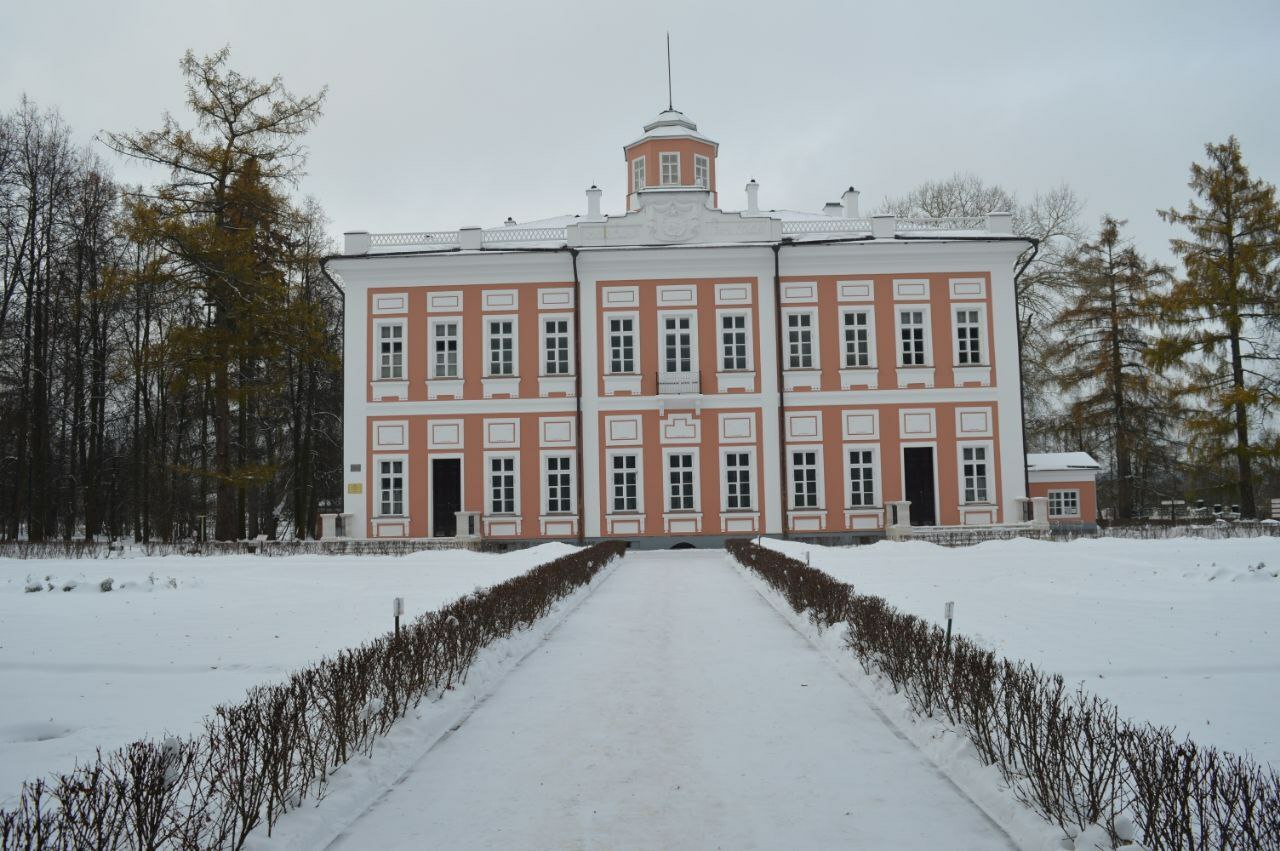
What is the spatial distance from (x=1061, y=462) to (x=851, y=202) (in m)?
11.0

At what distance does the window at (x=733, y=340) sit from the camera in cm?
2827

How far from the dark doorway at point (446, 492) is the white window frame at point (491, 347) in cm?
282

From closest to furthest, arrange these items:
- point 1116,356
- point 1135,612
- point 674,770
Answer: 1. point 674,770
2. point 1135,612
3. point 1116,356

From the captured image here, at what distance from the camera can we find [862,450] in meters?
27.8

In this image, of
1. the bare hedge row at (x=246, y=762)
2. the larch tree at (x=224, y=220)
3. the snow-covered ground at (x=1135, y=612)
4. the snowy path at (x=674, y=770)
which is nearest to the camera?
the bare hedge row at (x=246, y=762)

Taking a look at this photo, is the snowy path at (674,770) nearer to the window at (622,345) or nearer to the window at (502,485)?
the window at (502,485)

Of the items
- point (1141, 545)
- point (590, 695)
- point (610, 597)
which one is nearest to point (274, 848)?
point (590, 695)

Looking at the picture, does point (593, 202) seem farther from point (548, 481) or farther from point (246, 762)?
point (246, 762)

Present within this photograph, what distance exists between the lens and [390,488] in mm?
28156

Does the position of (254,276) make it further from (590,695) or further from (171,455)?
(590,695)

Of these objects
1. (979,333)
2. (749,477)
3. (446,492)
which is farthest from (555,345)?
(979,333)

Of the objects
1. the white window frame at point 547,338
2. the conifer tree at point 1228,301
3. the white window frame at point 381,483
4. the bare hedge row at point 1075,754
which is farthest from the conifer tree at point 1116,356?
the bare hedge row at point 1075,754

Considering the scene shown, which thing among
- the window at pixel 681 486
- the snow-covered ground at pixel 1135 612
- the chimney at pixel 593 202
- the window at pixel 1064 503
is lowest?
the snow-covered ground at pixel 1135 612

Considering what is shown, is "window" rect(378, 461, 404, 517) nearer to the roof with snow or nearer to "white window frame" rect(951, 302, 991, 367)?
"white window frame" rect(951, 302, 991, 367)
